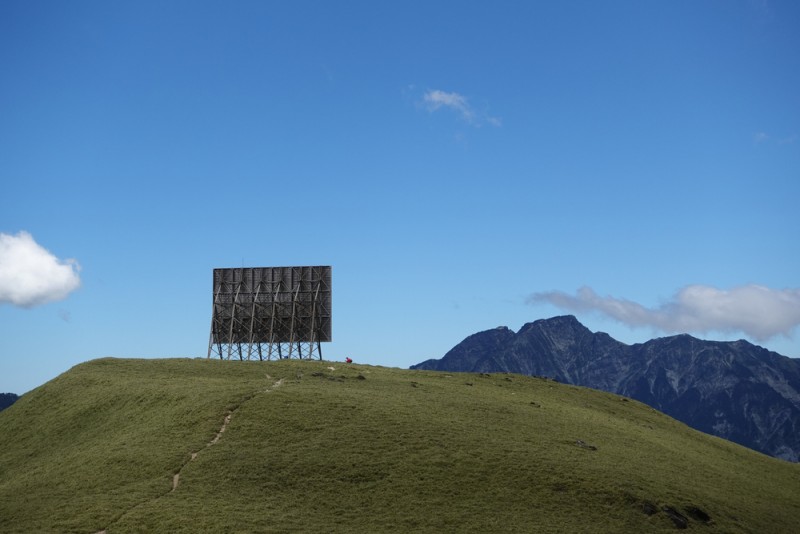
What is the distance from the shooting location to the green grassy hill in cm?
5872

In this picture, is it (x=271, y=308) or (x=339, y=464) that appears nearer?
(x=339, y=464)

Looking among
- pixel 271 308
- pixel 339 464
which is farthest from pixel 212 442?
pixel 271 308

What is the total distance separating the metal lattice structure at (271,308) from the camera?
127938mm

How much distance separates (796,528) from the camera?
73438 millimetres

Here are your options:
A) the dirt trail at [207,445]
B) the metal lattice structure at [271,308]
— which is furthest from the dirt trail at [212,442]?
the metal lattice structure at [271,308]

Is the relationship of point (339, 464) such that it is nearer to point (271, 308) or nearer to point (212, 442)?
point (212, 442)

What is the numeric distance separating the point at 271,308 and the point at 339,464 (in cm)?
6743

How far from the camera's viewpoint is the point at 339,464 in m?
66.1

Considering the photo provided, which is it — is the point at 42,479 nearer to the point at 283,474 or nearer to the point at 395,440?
the point at 283,474

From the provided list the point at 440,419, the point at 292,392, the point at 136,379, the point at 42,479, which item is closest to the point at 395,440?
the point at 440,419

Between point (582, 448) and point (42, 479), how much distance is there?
5402cm

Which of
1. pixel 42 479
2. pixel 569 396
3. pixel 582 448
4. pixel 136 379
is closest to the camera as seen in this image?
pixel 42 479

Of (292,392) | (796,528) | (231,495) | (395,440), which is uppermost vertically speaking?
(292,392)

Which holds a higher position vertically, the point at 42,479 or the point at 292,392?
the point at 292,392
